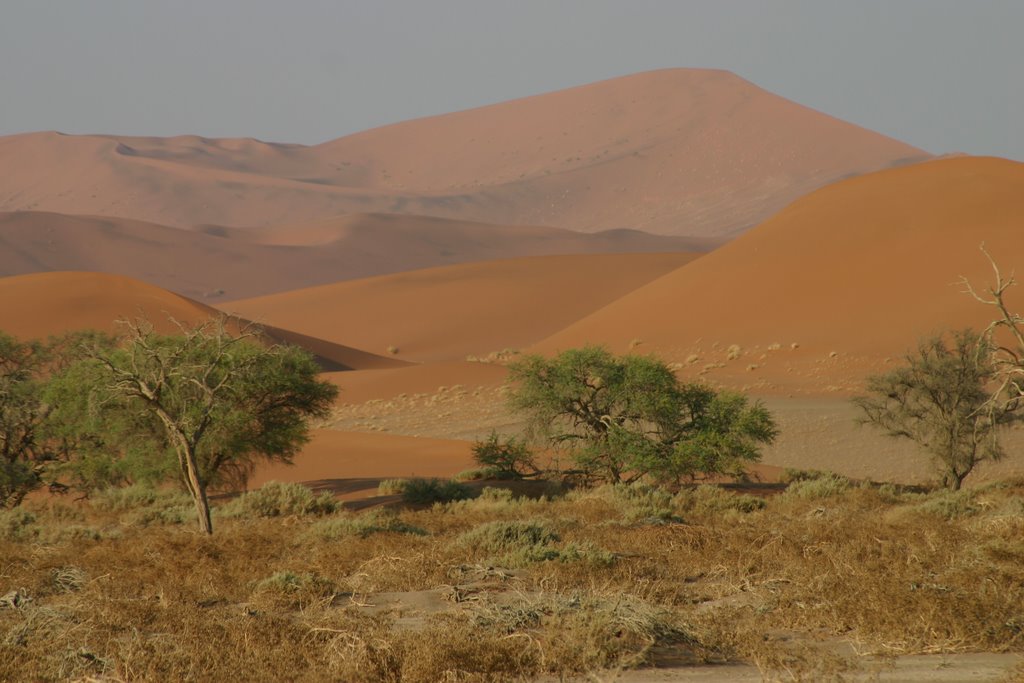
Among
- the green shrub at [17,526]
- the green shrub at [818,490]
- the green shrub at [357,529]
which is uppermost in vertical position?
the green shrub at [357,529]

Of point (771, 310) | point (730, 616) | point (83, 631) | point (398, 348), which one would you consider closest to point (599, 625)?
point (730, 616)

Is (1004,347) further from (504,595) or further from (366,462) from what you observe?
(366,462)

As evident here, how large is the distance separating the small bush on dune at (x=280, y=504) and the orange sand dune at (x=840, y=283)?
1096 inches

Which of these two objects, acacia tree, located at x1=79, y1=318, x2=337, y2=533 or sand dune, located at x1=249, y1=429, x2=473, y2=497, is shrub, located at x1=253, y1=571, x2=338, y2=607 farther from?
sand dune, located at x1=249, y1=429, x2=473, y2=497

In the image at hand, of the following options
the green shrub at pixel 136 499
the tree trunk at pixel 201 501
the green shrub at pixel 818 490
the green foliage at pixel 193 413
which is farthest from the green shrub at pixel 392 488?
the green shrub at pixel 818 490

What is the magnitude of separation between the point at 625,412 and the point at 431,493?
547cm

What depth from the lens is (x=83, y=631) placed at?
9.12 meters

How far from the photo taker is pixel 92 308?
6312 cm

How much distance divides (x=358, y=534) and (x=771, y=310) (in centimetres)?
4368

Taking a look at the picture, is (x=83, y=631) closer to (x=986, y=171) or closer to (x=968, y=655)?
(x=968, y=655)

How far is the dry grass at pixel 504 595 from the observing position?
8336 millimetres

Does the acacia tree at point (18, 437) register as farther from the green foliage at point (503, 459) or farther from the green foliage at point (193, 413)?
the green foliage at point (503, 459)

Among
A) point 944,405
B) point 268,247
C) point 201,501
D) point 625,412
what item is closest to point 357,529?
point 201,501

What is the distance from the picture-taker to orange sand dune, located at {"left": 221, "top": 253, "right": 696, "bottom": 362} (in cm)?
8838
